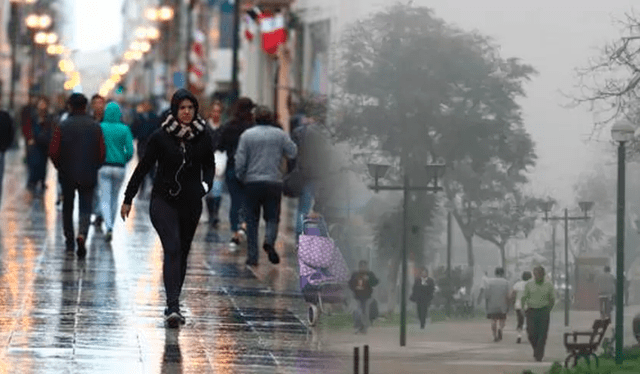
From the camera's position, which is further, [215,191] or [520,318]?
[215,191]

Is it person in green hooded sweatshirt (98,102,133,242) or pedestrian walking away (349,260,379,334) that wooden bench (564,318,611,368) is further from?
person in green hooded sweatshirt (98,102,133,242)

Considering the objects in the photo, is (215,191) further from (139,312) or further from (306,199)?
(139,312)

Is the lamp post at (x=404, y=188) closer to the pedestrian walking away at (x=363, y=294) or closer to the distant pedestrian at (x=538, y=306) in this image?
the pedestrian walking away at (x=363, y=294)

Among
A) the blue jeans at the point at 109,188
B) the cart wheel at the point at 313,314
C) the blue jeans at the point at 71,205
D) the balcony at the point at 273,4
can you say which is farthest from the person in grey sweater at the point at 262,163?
the balcony at the point at 273,4

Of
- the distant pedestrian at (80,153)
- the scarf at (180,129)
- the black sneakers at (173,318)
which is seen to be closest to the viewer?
the black sneakers at (173,318)

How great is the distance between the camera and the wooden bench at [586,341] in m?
7.51

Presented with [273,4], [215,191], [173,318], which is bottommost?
[173,318]

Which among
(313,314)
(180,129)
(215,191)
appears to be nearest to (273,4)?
(215,191)

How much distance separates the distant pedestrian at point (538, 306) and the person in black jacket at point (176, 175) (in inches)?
271

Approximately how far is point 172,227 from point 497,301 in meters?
6.93

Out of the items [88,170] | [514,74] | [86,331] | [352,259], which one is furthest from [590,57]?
[88,170]

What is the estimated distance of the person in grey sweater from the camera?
65.0 ft

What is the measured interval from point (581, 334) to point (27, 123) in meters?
35.3

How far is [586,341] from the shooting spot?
24.8 ft
